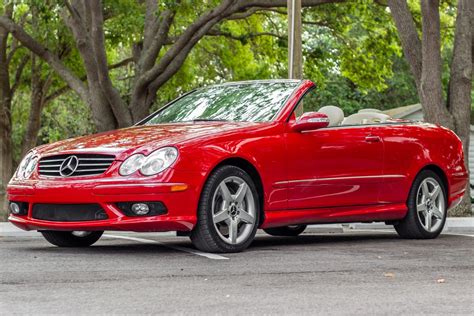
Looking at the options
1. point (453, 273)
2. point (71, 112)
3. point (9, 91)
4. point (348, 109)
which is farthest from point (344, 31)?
point (348, 109)

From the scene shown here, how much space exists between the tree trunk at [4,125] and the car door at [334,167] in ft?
68.8

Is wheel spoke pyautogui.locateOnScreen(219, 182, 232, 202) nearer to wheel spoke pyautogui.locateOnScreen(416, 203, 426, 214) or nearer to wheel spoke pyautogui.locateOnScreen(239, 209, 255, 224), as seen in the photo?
wheel spoke pyautogui.locateOnScreen(239, 209, 255, 224)

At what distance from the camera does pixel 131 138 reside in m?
9.75

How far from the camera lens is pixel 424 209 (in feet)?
38.8

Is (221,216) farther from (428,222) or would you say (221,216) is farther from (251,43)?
(251,43)

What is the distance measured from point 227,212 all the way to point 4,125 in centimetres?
2387

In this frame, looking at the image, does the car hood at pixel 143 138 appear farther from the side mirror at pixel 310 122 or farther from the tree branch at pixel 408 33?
the tree branch at pixel 408 33

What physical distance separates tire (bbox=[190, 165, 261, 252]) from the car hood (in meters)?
0.41

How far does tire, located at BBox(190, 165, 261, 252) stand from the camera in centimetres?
942

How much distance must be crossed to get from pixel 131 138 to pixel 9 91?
2346cm

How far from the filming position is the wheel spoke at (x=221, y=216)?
9.48m

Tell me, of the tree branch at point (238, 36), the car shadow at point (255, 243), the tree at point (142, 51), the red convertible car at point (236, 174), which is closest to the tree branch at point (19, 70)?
the tree branch at point (238, 36)

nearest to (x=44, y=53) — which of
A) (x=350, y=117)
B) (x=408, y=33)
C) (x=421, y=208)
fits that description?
(x=408, y=33)

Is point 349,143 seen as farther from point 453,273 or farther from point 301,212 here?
point 453,273
